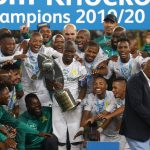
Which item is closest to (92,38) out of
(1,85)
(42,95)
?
(42,95)

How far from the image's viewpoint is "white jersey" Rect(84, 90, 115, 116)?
1116 cm

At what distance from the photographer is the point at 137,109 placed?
9.14 metres

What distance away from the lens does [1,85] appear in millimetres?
10492

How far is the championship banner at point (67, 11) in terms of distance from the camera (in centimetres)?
1170

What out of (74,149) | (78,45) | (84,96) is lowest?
(74,149)

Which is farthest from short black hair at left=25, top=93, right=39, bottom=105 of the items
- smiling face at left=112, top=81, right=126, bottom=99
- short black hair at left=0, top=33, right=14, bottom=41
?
smiling face at left=112, top=81, right=126, bottom=99

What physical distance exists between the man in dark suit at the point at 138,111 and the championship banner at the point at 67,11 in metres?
2.61

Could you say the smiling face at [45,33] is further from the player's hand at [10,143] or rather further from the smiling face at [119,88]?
the player's hand at [10,143]

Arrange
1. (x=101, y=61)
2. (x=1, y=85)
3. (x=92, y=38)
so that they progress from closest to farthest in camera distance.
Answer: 1. (x=1, y=85)
2. (x=101, y=61)
3. (x=92, y=38)

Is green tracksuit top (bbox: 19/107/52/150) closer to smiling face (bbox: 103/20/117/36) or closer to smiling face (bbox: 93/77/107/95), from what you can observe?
smiling face (bbox: 93/77/107/95)

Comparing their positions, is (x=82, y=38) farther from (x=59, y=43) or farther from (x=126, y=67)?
(x=126, y=67)

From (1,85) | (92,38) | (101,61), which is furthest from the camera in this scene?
(92,38)

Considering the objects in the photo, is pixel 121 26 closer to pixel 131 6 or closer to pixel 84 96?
pixel 131 6

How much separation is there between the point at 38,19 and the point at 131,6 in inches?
59.5
